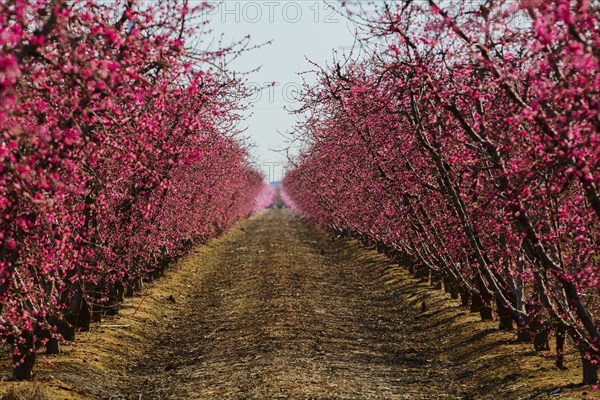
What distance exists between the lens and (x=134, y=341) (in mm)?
19875

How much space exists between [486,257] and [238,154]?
32.5 m

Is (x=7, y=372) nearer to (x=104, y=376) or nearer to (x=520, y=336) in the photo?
(x=104, y=376)

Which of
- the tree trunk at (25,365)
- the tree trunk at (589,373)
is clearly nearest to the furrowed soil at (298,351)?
the tree trunk at (589,373)

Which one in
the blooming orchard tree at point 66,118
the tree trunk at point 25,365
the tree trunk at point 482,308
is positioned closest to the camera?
the blooming orchard tree at point 66,118

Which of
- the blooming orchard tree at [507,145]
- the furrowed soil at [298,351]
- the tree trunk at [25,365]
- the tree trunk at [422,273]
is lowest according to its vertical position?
the furrowed soil at [298,351]

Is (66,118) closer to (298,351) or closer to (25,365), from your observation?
(25,365)

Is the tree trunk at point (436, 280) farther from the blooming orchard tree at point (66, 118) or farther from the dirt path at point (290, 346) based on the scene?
the blooming orchard tree at point (66, 118)

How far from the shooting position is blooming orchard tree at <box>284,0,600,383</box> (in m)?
9.08

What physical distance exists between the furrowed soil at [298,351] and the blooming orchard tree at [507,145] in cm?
119

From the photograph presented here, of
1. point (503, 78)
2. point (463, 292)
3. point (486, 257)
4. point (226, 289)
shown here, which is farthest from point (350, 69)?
point (503, 78)

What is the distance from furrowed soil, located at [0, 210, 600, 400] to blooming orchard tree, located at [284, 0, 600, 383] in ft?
3.90

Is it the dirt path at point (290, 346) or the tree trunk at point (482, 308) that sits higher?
the tree trunk at point (482, 308)

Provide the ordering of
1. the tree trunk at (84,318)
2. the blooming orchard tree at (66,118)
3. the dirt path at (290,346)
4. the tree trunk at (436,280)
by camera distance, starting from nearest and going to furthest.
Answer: the blooming orchard tree at (66,118) → the dirt path at (290,346) → the tree trunk at (84,318) → the tree trunk at (436,280)

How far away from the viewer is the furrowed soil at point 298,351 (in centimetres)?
1403
